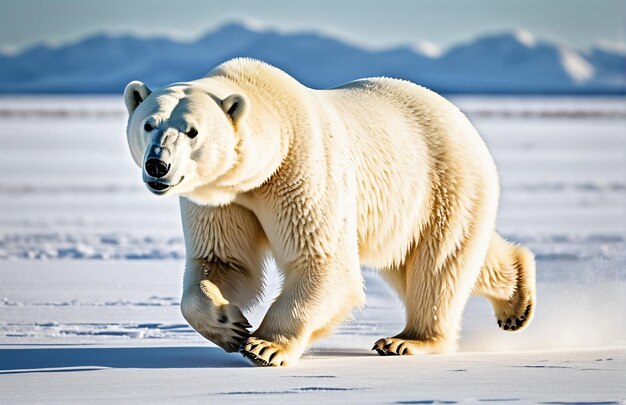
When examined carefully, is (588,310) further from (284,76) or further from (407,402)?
(407,402)

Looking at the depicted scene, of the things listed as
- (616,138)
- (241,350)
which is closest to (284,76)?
(241,350)

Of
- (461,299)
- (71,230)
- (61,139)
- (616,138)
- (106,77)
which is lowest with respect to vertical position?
(106,77)

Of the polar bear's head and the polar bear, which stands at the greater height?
the polar bear's head

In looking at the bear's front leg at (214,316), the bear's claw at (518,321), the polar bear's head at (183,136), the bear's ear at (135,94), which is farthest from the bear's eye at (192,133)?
the bear's claw at (518,321)

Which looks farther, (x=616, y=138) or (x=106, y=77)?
(x=106, y=77)

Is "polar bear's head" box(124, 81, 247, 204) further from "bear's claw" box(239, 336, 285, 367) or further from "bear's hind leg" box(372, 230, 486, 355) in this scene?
"bear's hind leg" box(372, 230, 486, 355)

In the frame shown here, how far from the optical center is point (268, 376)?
3598mm

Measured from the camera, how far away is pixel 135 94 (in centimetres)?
387

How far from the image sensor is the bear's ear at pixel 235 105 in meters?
3.73

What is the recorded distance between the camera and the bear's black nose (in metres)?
3.51

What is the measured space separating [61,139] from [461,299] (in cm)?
1935

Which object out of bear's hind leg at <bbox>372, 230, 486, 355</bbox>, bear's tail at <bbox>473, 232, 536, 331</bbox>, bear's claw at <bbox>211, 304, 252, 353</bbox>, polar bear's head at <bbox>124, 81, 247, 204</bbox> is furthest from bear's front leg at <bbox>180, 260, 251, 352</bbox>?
bear's tail at <bbox>473, 232, 536, 331</bbox>

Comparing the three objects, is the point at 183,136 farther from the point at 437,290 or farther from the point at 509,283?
the point at 509,283

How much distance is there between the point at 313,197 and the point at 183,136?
22.8 inches
